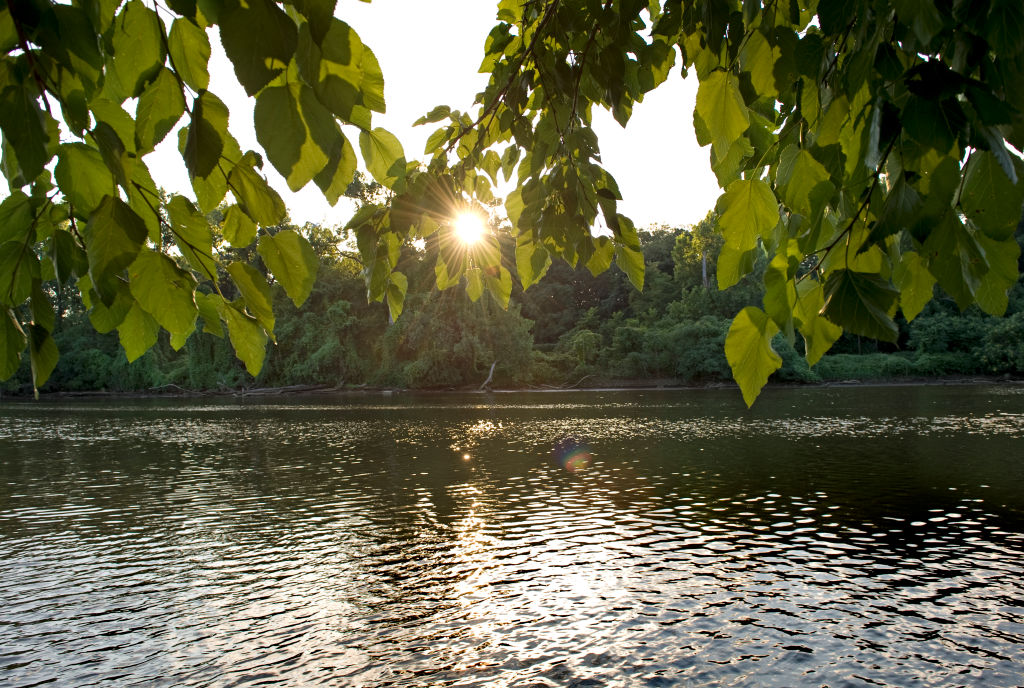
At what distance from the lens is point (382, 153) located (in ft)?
5.05

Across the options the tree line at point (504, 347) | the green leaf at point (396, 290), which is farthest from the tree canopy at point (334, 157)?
the tree line at point (504, 347)

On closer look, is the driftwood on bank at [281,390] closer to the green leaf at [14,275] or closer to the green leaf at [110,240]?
the green leaf at [14,275]

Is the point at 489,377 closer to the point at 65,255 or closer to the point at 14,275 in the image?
the point at 65,255

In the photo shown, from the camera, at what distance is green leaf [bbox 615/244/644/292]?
2.23 metres

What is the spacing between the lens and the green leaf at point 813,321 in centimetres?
138

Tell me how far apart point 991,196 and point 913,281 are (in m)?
0.44

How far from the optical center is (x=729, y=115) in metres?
1.48

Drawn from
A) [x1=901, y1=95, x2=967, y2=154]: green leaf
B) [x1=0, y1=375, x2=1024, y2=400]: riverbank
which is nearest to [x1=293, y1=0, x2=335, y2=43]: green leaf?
[x1=901, y1=95, x2=967, y2=154]: green leaf

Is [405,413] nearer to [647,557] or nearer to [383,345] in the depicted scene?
[383,345]

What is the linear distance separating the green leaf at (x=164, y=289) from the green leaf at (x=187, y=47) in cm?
28

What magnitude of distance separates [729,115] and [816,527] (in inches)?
654

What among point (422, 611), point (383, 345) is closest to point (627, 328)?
point (383, 345)

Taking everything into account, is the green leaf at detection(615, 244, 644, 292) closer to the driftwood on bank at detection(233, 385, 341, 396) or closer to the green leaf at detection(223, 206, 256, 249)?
the green leaf at detection(223, 206, 256, 249)

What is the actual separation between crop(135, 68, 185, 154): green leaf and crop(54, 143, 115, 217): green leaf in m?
0.11
